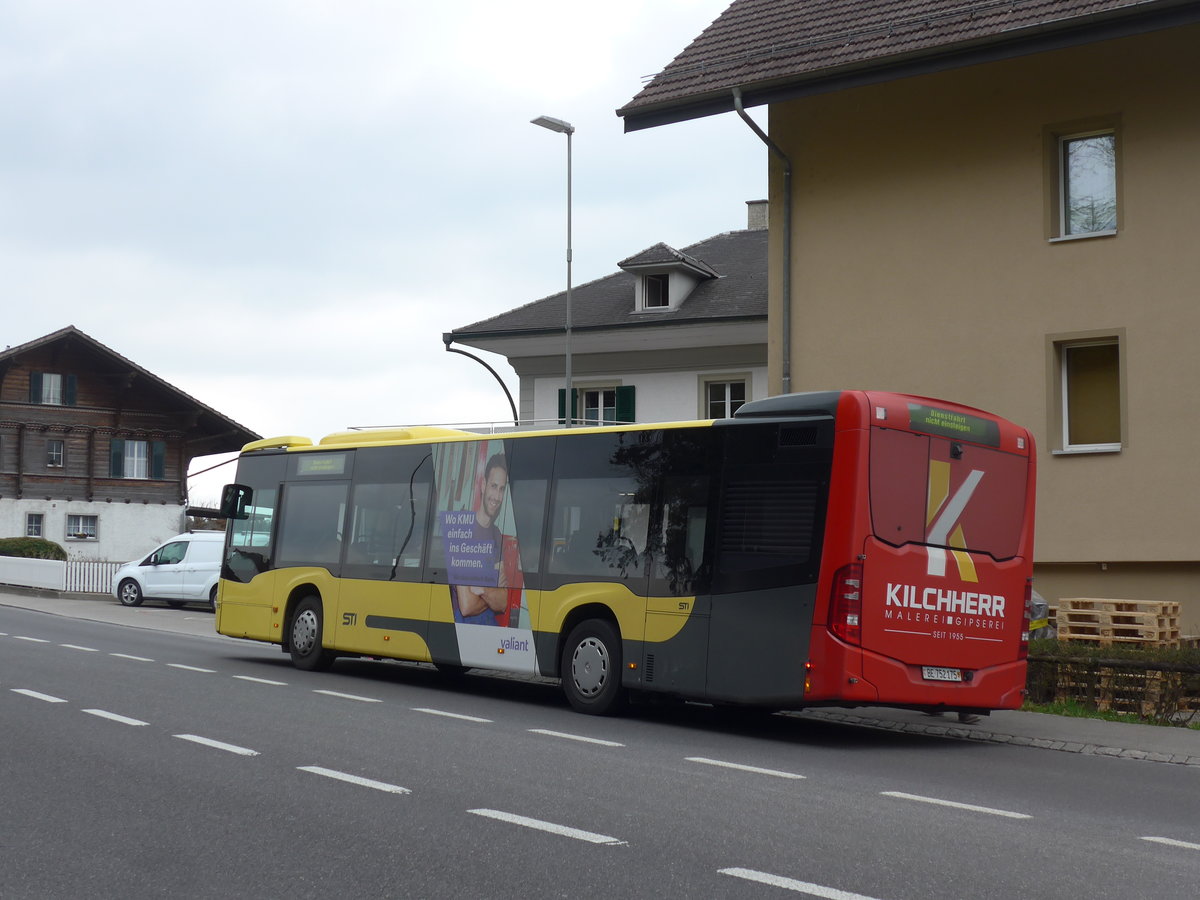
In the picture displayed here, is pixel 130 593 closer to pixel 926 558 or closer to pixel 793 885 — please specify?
pixel 926 558

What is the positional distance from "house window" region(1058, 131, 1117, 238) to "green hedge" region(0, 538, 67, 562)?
3708cm

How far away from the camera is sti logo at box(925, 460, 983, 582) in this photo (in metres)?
11.8

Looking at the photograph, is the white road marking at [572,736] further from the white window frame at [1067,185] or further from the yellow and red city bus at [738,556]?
the white window frame at [1067,185]

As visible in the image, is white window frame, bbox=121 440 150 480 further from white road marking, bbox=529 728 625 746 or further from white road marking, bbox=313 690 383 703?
white road marking, bbox=529 728 625 746

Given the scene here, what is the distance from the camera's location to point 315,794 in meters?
8.08

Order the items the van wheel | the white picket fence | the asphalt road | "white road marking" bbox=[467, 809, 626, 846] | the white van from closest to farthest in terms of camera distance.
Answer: the asphalt road < "white road marking" bbox=[467, 809, 626, 846] < the white van < the van wheel < the white picket fence

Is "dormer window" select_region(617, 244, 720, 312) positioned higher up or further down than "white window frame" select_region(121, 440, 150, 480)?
higher up

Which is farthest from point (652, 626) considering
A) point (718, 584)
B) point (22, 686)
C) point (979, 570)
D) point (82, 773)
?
point (22, 686)

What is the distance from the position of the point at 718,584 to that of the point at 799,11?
12.3m

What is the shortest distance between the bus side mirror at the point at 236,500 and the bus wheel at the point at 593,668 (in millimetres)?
6536

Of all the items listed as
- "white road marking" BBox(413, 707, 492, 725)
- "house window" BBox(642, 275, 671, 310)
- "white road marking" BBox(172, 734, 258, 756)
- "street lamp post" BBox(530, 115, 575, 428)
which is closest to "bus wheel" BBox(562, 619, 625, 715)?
"white road marking" BBox(413, 707, 492, 725)

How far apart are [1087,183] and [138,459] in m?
48.2

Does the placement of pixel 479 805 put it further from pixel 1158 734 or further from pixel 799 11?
pixel 799 11

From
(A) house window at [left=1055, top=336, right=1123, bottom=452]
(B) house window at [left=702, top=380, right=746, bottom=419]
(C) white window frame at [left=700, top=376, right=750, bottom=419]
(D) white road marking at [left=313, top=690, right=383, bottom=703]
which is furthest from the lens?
(B) house window at [left=702, top=380, right=746, bottom=419]
